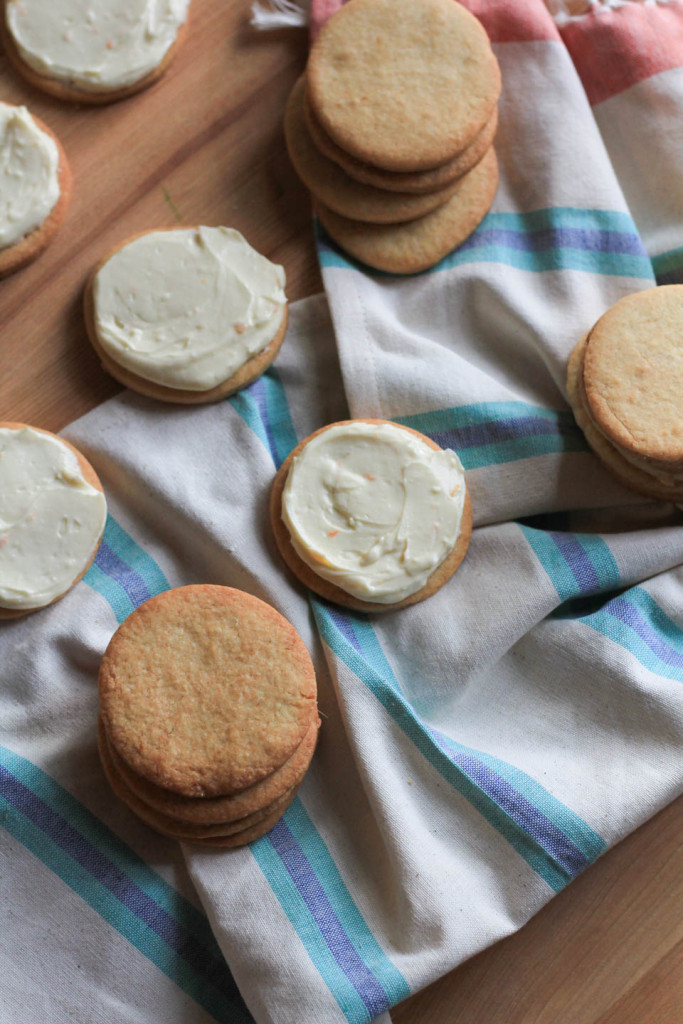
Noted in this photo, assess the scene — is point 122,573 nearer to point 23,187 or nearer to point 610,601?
point 23,187

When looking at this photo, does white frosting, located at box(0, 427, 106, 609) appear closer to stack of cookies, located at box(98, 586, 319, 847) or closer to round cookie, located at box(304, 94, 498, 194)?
stack of cookies, located at box(98, 586, 319, 847)

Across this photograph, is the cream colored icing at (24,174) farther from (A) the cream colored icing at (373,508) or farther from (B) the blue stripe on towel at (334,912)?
(B) the blue stripe on towel at (334,912)

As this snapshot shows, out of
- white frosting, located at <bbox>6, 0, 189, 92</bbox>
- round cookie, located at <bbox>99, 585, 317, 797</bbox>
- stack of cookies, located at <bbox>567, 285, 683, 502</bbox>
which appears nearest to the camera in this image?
round cookie, located at <bbox>99, 585, 317, 797</bbox>

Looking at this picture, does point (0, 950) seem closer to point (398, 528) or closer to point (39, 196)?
point (398, 528)

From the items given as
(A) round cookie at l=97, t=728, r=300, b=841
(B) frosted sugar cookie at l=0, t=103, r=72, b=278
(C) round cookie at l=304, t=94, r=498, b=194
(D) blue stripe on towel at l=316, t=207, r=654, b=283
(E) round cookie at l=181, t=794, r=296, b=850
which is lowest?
(E) round cookie at l=181, t=794, r=296, b=850

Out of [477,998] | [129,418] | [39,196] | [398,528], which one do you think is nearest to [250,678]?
[398,528]

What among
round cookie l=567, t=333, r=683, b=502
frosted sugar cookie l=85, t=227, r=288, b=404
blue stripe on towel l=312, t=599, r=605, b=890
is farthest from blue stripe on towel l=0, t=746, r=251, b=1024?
round cookie l=567, t=333, r=683, b=502
